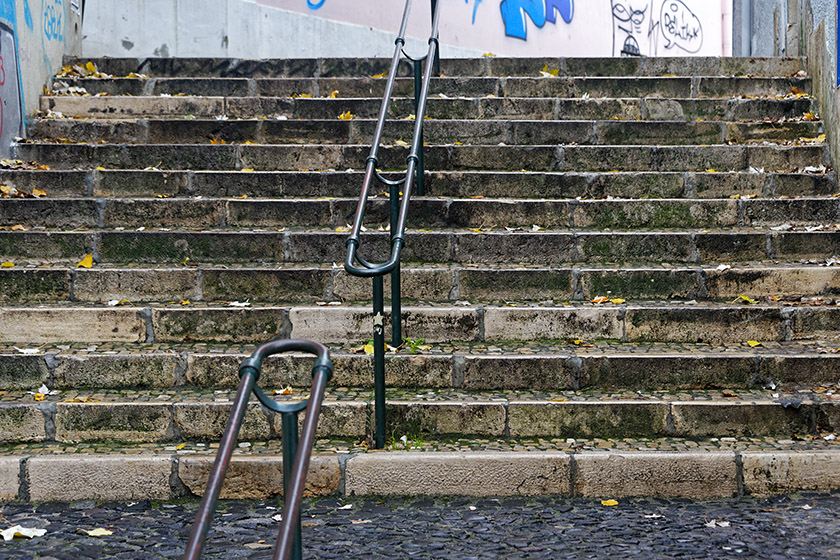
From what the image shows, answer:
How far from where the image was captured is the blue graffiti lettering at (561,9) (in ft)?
41.6

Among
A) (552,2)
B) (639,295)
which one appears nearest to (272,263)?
(639,295)

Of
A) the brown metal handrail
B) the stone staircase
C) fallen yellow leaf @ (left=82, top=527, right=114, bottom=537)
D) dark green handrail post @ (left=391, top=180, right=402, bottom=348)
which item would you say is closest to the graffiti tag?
the stone staircase

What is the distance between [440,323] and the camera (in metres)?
4.74

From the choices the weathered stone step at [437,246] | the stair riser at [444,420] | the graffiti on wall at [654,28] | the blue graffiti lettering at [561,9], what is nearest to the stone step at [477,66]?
the weathered stone step at [437,246]

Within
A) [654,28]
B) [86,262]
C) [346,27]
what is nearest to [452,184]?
[86,262]

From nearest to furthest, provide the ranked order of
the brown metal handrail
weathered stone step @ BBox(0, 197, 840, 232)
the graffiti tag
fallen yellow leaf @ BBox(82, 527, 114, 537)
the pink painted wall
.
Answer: the brown metal handrail
fallen yellow leaf @ BBox(82, 527, 114, 537)
weathered stone step @ BBox(0, 197, 840, 232)
the graffiti tag
the pink painted wall

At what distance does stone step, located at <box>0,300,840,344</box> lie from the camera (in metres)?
4.71

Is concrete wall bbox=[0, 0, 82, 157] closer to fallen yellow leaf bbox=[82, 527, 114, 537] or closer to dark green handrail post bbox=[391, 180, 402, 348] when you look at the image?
dark green handrail post bbox=[391, 180, 402, 348]

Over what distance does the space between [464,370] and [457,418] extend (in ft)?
1.13

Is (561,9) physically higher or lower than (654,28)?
lower

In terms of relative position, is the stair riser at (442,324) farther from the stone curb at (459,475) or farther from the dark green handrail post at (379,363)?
the stone curb at (459,475)

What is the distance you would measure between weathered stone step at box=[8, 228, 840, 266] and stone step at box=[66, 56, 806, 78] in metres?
2.47

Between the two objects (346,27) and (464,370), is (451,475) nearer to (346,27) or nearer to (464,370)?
(464,370)

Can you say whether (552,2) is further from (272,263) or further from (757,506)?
(757,506)
